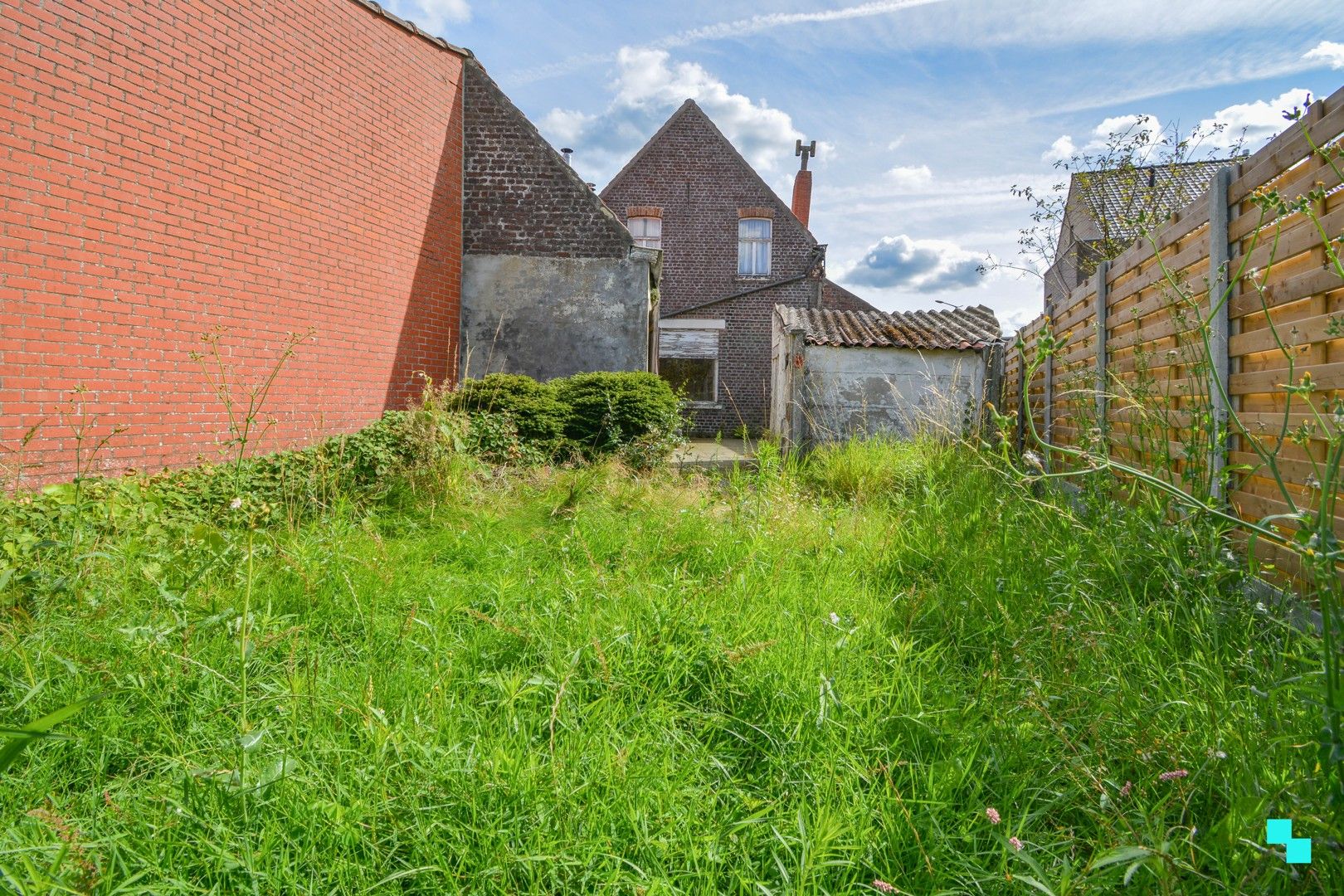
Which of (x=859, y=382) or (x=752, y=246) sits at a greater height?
(x=752, y=246)

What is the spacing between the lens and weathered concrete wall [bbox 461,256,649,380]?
10.6 meters

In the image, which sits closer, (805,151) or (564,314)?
(564,314)

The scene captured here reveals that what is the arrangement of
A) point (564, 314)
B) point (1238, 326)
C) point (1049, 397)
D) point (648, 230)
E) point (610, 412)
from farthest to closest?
point (648, 230)
point (564, 314)
point (610, 412)
point (1049, 397)
point (1238, 326)

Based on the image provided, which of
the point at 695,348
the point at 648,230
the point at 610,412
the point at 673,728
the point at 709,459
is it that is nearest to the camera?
the point at 673,728

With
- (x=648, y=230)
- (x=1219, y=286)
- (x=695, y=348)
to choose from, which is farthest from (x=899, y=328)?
(x=1219, y=286)

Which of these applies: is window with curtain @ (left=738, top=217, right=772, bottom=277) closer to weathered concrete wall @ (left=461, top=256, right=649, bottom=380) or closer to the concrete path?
the concrete path

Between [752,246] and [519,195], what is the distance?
8709 mm

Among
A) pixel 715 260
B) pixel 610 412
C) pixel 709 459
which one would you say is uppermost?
pixel 715 260

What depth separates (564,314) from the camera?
10.6 m

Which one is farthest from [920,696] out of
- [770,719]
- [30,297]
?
[30,297]

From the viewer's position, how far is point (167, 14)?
6.51m

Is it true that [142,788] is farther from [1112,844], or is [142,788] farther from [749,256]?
[749,256]

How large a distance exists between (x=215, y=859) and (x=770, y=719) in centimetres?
152

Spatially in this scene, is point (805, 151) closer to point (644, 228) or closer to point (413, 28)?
point (644, 228)
